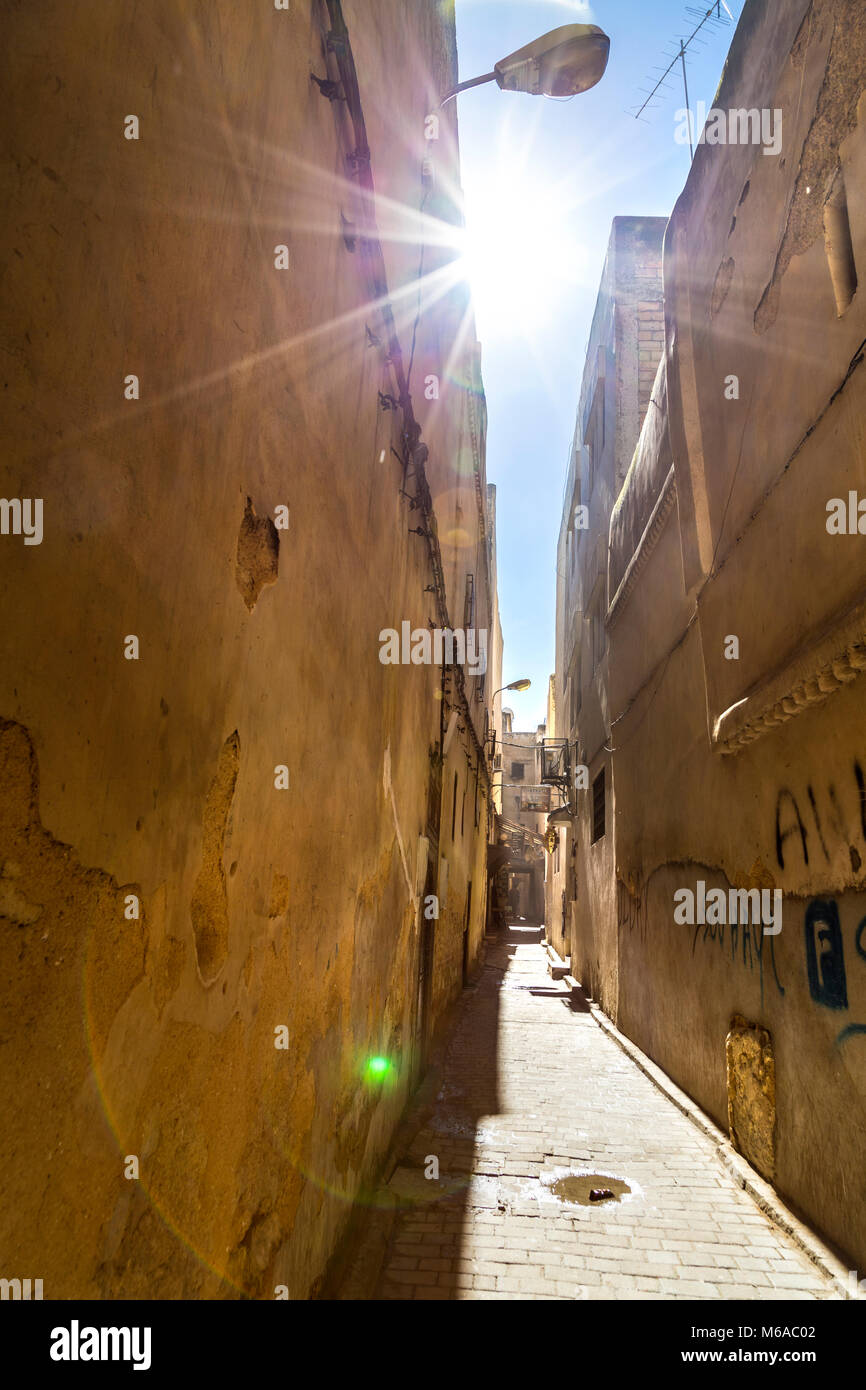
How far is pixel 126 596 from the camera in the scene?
1.40 metres

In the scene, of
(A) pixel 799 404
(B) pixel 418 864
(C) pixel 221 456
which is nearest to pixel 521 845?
(B) pixel 418 864

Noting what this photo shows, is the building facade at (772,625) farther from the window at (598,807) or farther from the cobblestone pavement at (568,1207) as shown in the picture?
the window at (598,807)

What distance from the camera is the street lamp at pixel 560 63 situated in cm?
422

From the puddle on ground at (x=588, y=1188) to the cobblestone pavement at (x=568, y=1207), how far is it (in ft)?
0.18

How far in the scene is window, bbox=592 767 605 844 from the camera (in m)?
12.3

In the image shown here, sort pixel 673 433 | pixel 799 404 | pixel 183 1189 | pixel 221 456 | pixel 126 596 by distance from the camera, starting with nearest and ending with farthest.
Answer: pixel 126 596 → pixel 183 1189 → pixel 221 456 → pixel 799 404 → pixel 673 433

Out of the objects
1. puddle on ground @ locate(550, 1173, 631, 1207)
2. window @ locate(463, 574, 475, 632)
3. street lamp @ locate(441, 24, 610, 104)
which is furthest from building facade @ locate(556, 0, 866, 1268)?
window @ locate(463, 574, 475, 632)

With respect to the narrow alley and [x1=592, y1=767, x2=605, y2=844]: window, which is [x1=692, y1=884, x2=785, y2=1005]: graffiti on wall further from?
[x1=592, y1=767, x2=605, y2=844]: window

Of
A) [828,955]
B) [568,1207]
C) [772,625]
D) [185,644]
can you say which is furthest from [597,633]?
[185,644]

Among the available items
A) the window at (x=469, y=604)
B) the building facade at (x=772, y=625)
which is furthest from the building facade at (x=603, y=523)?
the building facade at (x=772, y=625)

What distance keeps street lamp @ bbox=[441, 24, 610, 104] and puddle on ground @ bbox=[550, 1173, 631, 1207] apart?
659 cm

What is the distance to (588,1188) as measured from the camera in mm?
4867
